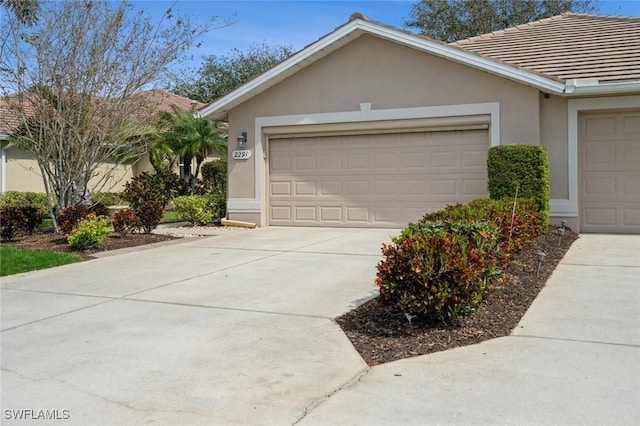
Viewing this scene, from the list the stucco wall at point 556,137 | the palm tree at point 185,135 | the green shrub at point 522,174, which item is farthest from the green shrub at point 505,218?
the palm tree at point 185,135

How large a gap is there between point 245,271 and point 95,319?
8.60 feet

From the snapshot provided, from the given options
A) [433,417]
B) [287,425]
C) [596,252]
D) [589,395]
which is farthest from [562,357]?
[596,252]

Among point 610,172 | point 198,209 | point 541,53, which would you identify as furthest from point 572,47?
point 198,209

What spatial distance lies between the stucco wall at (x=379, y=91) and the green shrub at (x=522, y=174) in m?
1.04

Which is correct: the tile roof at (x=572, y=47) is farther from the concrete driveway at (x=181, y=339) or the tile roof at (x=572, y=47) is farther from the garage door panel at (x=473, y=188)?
the concrete driveway at (x=181, y=339)

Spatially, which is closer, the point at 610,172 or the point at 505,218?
the point at 505,218

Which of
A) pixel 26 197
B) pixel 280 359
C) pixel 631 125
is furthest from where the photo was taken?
pixel 26 197

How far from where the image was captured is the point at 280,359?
450cm

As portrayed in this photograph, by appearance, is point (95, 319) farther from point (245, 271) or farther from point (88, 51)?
point (88, 51)

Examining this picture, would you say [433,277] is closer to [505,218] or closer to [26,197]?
[505,218]

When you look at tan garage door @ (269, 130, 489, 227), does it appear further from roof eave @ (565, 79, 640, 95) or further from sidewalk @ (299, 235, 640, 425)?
sidewalk @ (299, 235, 640, 425)

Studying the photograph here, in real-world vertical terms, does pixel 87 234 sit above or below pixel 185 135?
below

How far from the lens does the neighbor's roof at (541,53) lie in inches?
423

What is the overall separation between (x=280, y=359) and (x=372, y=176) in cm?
895
